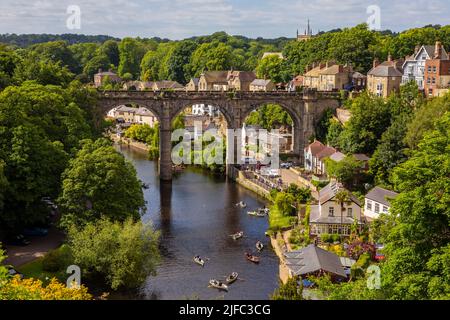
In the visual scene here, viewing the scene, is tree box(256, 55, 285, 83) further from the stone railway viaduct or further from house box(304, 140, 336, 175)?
house box(304, 140, 336, 175)

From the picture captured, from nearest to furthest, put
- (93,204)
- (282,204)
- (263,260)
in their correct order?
(93,204) → (263,260) → (282,204)

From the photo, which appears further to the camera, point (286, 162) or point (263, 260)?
point (286, 162)

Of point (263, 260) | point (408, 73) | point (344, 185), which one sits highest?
point (408, 73)

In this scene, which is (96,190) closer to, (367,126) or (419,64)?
(367,126)

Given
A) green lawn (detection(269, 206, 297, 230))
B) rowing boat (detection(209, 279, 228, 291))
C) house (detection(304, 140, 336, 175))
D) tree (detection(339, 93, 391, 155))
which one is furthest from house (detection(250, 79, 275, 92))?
Answer: rowing boat (detection(209, 279, 228, 291))

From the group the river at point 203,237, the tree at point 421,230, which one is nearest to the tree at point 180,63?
the river at point 203,237

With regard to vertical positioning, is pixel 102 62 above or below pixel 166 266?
above

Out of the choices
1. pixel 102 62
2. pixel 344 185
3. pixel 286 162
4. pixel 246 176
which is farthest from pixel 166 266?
pixel 102 62

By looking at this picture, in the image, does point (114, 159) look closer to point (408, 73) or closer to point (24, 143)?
point (24, 143)

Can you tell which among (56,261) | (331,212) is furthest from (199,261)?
(331,212)
